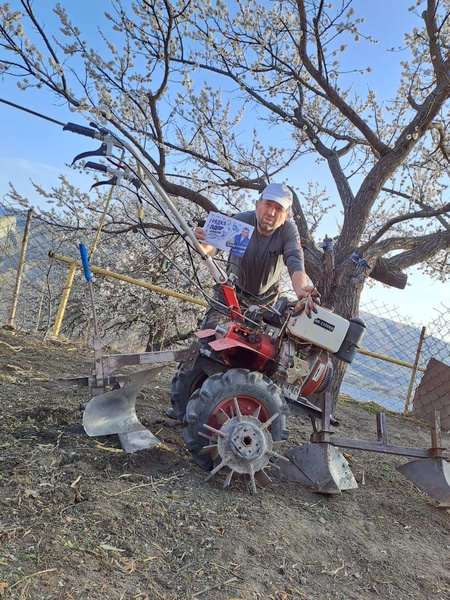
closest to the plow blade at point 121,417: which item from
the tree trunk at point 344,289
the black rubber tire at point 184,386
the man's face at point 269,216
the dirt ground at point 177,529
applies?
the dirt ground at point 177,529

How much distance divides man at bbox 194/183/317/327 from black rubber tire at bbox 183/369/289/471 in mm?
757

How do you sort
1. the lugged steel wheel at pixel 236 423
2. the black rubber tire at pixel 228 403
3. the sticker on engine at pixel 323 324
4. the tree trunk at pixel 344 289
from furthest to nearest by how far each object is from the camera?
the tree trunk at pixel 344 289 < the sticker on engine at pixel 323 324 < the black rubber tire at pixel 228 403 < the lugged steel wheel at pixel 236 423

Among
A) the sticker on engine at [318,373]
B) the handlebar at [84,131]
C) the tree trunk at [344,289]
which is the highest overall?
the handlebar at [84,131]

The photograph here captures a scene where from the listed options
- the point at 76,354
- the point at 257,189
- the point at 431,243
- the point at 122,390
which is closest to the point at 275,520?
the point at 122,390

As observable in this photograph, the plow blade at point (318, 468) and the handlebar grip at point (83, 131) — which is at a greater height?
the handlebar grip at point (83, 131)

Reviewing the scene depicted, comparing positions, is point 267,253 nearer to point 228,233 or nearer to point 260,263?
point 260,263

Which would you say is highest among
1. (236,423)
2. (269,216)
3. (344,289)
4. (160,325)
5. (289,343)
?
(269,216)

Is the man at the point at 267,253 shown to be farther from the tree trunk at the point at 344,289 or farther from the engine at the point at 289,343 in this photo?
the tree trunk at the point at 344,289

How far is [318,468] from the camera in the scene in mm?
3283

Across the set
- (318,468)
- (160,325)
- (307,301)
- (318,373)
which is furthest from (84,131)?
(160,325)

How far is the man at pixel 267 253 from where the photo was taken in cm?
363

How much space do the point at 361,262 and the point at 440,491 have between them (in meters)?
1.94

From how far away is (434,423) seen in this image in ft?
12.3

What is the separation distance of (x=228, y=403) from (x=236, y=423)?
0.18 meters
